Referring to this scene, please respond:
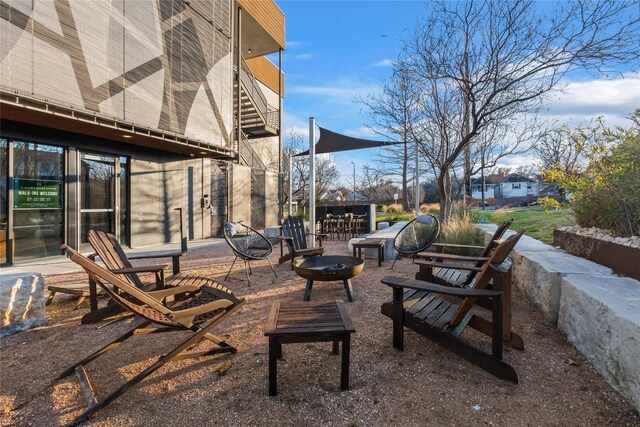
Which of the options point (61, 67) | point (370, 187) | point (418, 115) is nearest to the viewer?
point (61, 67)

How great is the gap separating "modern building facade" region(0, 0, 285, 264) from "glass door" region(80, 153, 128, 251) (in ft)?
0.08

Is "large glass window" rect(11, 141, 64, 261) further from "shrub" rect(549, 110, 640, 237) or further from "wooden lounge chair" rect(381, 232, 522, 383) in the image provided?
"shrub" rect(549, 110, 640, 237)

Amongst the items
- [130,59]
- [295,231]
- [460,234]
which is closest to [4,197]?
[130,59]

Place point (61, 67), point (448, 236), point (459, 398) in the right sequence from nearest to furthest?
point (459, 398)
point (61, 67)
point (448, 236)

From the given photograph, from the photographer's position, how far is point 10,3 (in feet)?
16.3

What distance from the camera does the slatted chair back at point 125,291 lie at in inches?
69.9

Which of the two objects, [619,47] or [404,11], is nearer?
[619,47]

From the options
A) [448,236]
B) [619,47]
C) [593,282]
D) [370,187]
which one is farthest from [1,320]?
[370,187]

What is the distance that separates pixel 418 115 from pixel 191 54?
6360mm

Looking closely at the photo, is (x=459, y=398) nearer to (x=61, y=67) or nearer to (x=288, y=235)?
(x=288, y=235)

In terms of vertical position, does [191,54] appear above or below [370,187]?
above

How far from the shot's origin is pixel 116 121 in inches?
258

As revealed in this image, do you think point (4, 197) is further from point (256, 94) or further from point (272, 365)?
point (256, 94)

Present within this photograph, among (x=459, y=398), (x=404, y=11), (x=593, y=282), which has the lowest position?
(x=459, y=398)
